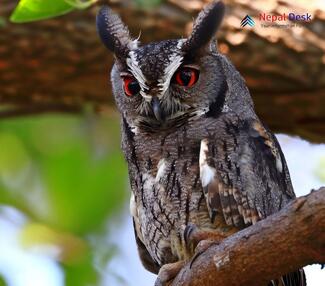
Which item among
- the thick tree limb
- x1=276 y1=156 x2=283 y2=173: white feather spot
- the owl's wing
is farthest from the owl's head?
the thick tree limb

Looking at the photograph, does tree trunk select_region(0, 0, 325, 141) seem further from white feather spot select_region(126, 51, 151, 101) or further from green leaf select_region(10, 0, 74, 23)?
green leaf select_region(10, 0, 74, 23)

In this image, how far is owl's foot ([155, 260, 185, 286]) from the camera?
3.56m

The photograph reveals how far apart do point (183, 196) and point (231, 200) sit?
20 cm

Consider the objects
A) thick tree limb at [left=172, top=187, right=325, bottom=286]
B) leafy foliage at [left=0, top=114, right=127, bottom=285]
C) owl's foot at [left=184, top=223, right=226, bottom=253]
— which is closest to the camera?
thick tree limb at [left=172, top=187, right=325, bottom=286]

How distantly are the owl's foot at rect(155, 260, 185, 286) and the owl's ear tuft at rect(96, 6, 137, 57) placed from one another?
0.86 meters

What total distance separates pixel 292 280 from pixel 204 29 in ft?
3.32

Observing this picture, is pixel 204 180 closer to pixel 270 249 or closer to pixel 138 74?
pixel 138 74

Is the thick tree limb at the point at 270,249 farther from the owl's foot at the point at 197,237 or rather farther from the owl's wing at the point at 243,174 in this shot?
the owl's wing at the point at 243,174

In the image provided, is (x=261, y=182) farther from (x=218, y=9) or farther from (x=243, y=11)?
(x=243, y=11)

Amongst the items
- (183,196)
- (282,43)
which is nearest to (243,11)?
(282,43)

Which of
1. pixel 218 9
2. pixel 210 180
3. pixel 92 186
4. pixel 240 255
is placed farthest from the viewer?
pixel 92 186

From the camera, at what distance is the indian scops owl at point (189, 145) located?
3.65 metres

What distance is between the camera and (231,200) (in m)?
3.63

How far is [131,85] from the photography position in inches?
153
